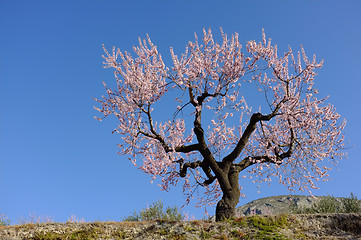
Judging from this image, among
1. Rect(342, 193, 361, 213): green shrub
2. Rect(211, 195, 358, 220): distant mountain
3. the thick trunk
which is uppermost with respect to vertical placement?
Rect(211, 195, 358, 220): distant mountain

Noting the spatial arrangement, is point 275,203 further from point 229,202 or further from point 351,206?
point 229,202

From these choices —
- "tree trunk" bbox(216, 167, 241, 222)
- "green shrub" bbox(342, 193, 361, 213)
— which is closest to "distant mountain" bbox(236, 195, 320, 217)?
"green shrub" bbox(342, 193, 361, 213)

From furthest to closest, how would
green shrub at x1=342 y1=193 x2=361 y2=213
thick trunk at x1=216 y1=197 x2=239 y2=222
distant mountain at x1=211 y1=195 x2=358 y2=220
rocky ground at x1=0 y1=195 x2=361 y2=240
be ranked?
distant mountain at x1=211 y1=195 x2=358 y2=220 → green shrub at x1=342 y1=193 x2=361 y2=213 → thick trunk at x1=216 y1=197 x2=239 y2=222 → rocky ground at x1=0 y1=195 x2=361 y2=240

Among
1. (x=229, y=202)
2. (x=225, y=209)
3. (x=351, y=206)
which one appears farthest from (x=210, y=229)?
(x=351, y=206)

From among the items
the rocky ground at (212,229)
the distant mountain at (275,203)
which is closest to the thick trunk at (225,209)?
the rocky ground at (212,229)

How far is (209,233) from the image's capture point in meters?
11.1

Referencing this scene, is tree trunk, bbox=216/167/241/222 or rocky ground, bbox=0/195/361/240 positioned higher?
tree trunk, bbox=216/167/241/222

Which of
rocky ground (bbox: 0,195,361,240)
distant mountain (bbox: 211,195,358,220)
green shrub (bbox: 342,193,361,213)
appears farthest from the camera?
distant mountain (bbox: 211,195,358,220)

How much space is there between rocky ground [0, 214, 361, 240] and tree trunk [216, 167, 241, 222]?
35.3 inches

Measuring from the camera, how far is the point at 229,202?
43.0ft

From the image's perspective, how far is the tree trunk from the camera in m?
12.9

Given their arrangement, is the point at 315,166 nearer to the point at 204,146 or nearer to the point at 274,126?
the point at 274,126

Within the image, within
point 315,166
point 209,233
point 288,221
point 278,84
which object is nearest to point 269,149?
point 315,166

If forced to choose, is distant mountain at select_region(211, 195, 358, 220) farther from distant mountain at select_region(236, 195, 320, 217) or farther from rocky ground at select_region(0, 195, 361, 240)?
rocky ground at select_region(0, 195, 361, 240)
